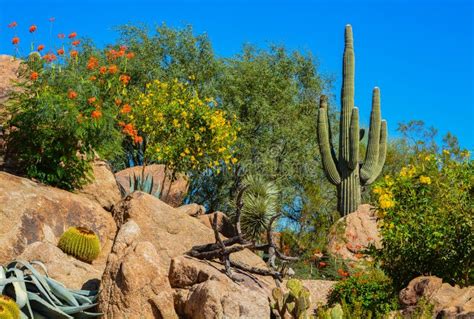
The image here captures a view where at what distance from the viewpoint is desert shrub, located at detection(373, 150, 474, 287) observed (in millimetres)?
9422

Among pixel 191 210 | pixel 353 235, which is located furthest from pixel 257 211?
pixel 191 210

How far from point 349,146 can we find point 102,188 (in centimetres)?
922

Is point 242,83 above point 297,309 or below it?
above

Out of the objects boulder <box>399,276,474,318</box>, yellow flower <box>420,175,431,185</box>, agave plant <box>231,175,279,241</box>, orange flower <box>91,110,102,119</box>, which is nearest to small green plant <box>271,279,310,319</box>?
boulder <box>399,276,474,318</box>

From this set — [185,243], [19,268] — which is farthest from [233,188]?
[19,268]

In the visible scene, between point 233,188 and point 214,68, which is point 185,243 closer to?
point 233,188

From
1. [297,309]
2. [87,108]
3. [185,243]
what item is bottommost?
[297,309]

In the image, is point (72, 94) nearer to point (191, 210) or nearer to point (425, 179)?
point (191, 210)

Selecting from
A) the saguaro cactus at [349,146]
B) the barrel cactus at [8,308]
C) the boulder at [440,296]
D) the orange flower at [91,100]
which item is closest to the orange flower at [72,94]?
the orange flower at [91,100]

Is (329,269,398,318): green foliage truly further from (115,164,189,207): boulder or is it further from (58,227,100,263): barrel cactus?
(115,164,189,207): boulder

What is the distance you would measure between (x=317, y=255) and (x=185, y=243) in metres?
6.51

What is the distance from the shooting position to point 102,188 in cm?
1267

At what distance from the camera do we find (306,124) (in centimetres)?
2436

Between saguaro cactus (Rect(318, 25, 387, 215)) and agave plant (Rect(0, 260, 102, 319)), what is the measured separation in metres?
12.7
